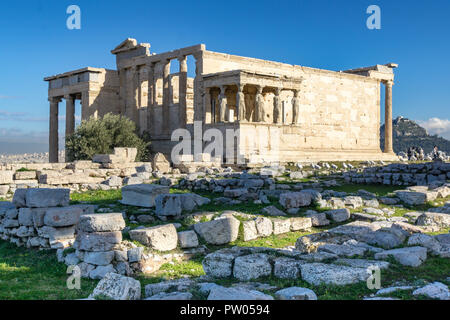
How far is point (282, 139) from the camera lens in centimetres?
2484

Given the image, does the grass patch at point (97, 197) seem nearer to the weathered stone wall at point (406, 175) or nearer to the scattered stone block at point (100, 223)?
the scattered stone block at point (100, 223)

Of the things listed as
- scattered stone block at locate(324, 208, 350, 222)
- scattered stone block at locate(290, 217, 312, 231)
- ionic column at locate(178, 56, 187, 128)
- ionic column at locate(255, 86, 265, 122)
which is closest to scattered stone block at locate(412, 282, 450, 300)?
scattered stone block at locate(290, 217, 312, 231)

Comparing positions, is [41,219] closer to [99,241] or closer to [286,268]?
[99,241]

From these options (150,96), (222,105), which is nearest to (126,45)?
(150,96)

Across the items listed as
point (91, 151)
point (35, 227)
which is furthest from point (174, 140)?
point (35, 227)

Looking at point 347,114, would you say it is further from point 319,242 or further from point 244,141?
point 319,242

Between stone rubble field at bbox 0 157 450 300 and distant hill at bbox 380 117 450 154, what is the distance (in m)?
43.6

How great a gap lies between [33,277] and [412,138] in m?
60.3

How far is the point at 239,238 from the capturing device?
30.6 feet

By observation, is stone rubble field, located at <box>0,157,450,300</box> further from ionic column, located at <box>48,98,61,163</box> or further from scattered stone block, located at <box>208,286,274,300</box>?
ionic column, located at <box>48,98,61,163</box>

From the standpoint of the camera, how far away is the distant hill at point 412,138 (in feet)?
185

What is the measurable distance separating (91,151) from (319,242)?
1844cm

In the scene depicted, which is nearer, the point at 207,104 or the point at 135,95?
the point at 207,104

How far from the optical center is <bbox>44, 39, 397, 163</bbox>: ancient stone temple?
2428 cm
